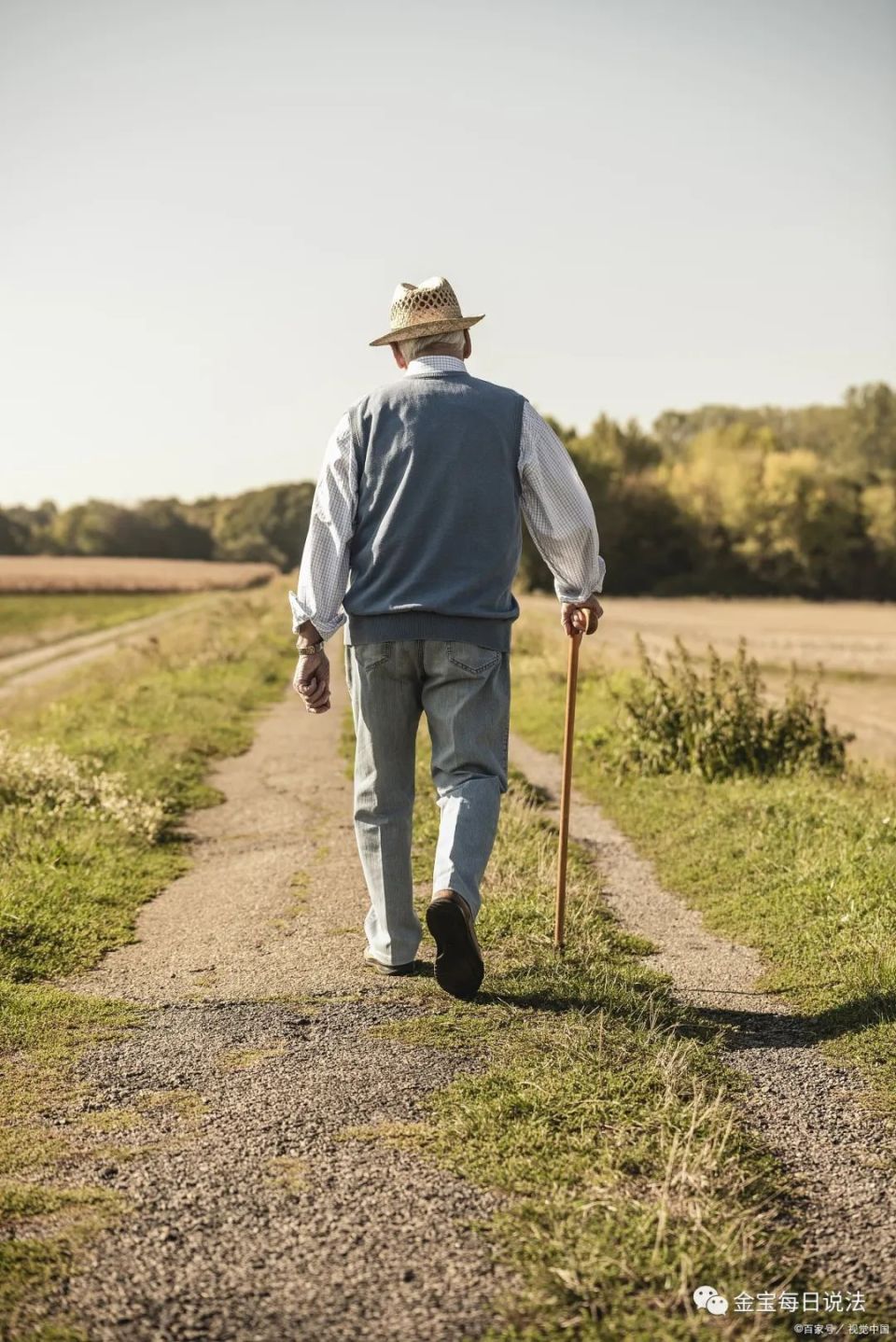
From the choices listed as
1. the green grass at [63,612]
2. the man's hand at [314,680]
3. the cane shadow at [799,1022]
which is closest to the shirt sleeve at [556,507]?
the man's hand at [314,680]

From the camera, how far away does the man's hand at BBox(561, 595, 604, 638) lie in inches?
204

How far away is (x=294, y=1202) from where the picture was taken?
304cm

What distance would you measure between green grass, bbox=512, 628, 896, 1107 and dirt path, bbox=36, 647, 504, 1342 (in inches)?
64.4

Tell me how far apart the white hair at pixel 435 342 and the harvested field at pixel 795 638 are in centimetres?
688

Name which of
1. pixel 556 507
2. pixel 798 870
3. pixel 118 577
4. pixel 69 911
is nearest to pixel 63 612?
pixel 118 577

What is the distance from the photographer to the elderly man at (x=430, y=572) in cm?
470

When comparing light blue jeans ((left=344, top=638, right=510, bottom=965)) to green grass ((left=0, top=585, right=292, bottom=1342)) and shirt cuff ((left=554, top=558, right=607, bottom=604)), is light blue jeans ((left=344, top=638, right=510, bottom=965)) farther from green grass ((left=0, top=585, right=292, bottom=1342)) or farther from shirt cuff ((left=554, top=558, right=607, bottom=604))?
green grass ((left=0, top=585, right=292, bottom=1342))

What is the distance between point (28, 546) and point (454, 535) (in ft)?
346

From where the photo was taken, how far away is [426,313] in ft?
15.9

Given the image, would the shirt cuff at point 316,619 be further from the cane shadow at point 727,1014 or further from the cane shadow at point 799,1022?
the cane shadow at point 799,1022

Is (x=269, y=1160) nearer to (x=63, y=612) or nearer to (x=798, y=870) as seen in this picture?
(x=798, y=870)

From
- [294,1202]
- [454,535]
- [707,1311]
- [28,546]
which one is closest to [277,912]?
[454,535]

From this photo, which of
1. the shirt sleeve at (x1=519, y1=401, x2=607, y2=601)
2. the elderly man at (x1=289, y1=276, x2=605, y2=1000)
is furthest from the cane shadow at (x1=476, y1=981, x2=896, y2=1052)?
the shirt sleeve at (x1=519, y1=401, x2=607, y2=601)

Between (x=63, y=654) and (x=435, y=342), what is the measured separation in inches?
1309
